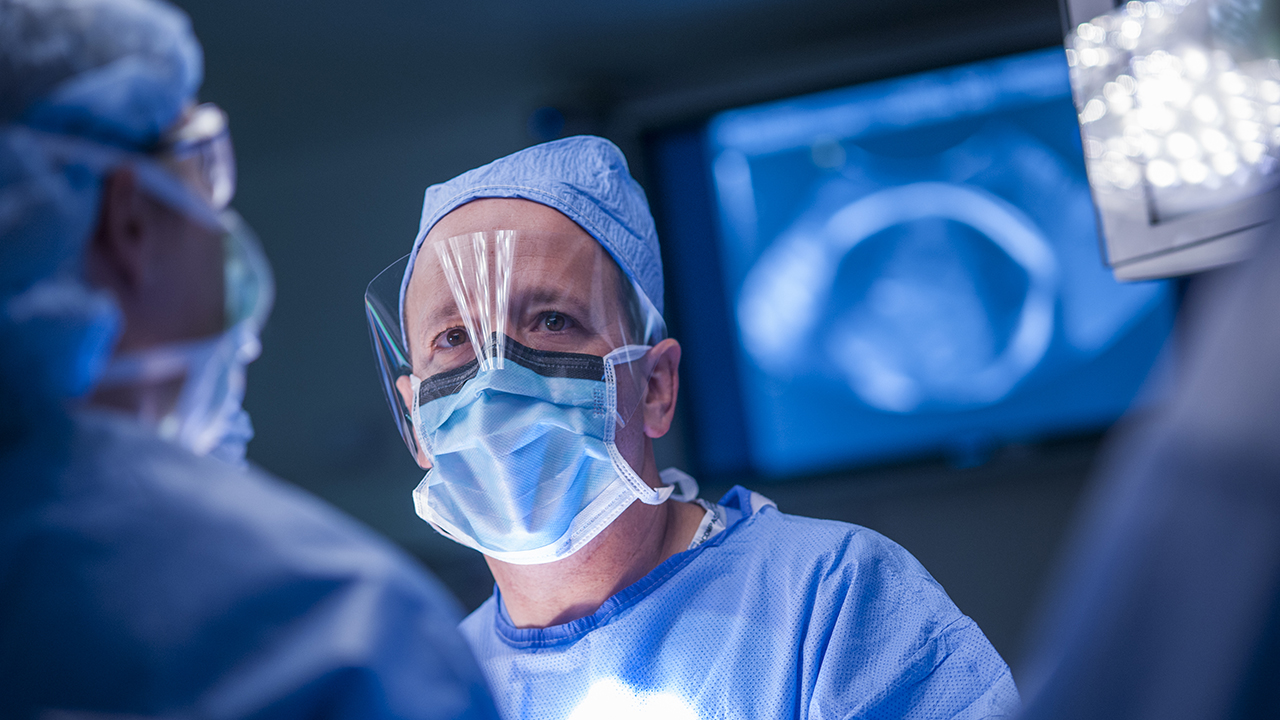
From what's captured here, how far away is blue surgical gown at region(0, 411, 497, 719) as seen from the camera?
1.94 ft

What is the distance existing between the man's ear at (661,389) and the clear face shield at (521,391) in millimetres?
33

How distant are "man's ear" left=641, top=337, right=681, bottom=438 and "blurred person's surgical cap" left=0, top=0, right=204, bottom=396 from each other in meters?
0.73

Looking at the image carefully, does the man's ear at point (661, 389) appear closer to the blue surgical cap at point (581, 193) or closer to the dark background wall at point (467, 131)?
the blue surgical cap at point (581, 193)

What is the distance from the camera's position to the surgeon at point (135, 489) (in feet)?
1.97

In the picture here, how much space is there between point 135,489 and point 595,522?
24.8 inches

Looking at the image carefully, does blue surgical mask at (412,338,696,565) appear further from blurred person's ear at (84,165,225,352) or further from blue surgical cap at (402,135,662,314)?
blurred person's ear at (84,165,225,352)

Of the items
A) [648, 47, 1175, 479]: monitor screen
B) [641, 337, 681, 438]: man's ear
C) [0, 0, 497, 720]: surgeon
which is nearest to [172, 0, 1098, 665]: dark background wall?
[648, 47, 1175, 479]: monitor screen

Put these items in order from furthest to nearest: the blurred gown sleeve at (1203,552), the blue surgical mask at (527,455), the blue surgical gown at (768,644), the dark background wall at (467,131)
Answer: the dark background wall at (467,131)
the blue surgical mask at (527,455)
the blue surgical gown at (768,644)
the blurred gown sleeve at (1203,552)

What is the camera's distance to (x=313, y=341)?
3285 millimetres

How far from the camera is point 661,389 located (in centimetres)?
133

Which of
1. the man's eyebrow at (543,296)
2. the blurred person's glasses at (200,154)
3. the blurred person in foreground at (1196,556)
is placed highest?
the blurred person's glasses at (200,154)

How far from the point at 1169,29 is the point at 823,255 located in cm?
181

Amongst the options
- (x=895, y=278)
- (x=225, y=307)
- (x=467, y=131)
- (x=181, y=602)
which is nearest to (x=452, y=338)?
(x=225, y=307)

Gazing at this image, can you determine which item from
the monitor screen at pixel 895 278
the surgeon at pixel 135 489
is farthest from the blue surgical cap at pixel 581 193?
the monitor screen at pixel 895 278
